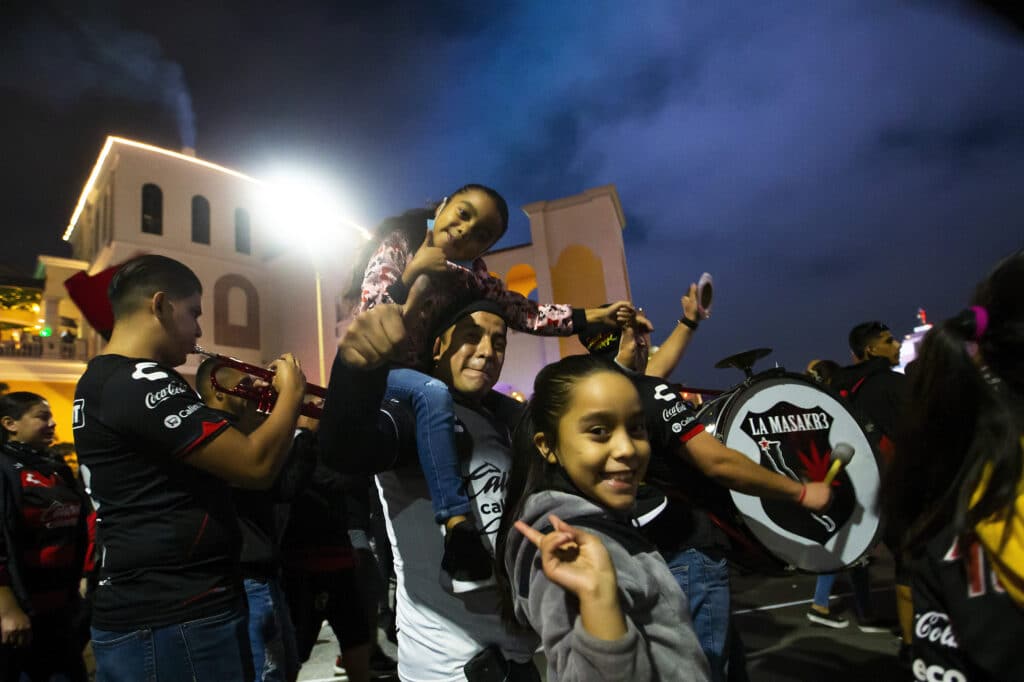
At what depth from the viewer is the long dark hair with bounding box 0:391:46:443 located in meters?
4.25

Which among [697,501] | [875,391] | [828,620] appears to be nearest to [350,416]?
[697,501]

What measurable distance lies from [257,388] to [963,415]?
2.71 metres

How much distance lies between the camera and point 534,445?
175 cm

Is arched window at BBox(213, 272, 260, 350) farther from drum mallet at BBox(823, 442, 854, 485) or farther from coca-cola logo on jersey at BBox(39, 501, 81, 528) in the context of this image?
drum mallet at BBox(823, 442, 854, 485)

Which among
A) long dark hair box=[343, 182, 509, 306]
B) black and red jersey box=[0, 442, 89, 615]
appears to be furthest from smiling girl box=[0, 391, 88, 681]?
long dark hair box=[343, 182, 509, 306]

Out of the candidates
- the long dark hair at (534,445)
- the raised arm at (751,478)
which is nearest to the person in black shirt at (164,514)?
the long dark hair at (534,445)

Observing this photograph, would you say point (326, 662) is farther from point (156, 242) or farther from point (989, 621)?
point (156, 242)

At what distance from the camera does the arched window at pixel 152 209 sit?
21250 millimetres

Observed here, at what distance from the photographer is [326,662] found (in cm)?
526

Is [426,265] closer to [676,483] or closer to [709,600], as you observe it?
[676,483]

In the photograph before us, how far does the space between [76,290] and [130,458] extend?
4.28 ft

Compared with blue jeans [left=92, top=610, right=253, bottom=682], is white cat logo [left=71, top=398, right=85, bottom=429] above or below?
above

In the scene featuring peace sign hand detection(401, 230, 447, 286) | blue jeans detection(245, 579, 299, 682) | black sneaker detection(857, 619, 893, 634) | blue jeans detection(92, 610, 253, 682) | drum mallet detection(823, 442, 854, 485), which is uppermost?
peace sign hand detection(401, 230, 447, 286)

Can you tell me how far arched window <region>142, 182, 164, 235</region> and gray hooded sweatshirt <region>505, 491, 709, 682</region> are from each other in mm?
23669
